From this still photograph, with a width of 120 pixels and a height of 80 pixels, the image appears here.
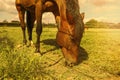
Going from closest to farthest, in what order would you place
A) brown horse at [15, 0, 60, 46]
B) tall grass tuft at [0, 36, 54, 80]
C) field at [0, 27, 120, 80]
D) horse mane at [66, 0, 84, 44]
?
tall grass tuft at [0, 36, 54, 80]
field at [0, 27, 120, 80]
horse mane at [66, 0, 84, 44]
brown horse at [15, 0, 60, 46]

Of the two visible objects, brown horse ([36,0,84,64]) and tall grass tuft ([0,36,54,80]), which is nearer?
tall grass tuft ([0,36,54,80])

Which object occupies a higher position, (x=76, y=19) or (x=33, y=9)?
(x=33, y=9)

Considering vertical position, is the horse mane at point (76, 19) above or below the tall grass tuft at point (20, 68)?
above

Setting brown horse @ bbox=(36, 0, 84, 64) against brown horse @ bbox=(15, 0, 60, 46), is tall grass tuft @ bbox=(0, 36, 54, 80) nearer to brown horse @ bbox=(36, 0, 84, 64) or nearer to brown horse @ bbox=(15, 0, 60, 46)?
brown horse @ bbox=(36, 0, 84, 64)

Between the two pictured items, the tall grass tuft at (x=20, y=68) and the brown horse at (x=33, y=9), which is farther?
the brown horse at (x=33, y=9)

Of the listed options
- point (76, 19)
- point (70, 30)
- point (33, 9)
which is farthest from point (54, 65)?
point (33, 9)

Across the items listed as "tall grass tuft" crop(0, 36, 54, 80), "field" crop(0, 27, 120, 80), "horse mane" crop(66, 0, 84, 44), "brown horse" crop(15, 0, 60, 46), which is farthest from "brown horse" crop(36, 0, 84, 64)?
"brown horse" crop(15, 0, 60, 46)

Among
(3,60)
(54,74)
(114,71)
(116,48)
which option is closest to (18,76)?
(3,60)

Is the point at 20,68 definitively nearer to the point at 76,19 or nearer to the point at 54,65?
the point at 54,65

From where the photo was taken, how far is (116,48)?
10.0 m

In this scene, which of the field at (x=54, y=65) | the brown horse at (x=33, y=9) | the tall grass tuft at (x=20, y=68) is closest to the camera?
the tall grass tuft at (x=20, y=68)

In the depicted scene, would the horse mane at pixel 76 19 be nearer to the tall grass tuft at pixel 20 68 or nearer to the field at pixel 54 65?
the field at pixel 54 65

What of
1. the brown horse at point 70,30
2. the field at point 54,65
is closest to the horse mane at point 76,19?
the brown horse at point 70,30

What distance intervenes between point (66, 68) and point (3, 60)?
5.89 ft
